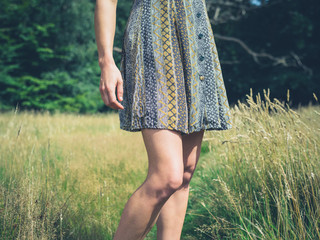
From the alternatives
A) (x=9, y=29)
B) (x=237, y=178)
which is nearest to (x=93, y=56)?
(x=9, y=29)

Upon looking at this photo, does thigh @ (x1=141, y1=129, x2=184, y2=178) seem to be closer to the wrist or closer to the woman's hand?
the woman's hand

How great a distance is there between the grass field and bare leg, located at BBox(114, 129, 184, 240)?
0.47 meters

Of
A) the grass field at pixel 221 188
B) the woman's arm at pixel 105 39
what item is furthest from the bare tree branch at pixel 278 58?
the woman's arm at pixel 105 39

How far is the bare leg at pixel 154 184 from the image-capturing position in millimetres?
1127

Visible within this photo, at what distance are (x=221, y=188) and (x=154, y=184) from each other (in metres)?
1.29

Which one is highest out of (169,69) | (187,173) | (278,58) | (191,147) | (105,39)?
(278,58)

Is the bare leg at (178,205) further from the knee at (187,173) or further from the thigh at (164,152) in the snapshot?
the thigh at (164,152)

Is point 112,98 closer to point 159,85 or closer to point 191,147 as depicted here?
Answer: point 159,85

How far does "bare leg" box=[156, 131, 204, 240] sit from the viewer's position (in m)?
1.40

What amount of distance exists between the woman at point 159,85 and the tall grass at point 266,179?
17.5 inches

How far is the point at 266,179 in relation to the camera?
197 centimetres

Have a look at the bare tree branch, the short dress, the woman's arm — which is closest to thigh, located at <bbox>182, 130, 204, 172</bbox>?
the short dress

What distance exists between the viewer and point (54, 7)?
1747cm

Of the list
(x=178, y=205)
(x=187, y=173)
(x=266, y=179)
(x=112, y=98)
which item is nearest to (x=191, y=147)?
(x=187, y=173)
